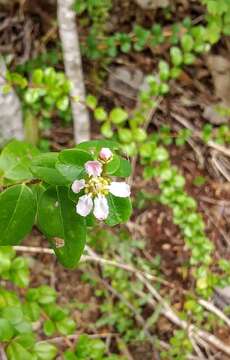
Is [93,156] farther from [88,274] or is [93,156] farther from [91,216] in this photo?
[88,274]

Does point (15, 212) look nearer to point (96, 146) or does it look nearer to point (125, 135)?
point (96, 146)

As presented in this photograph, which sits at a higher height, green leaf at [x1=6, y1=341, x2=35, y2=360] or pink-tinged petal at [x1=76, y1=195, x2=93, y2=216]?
pink-tinged petal at [x1=76, y1=195, x2=93, y2=216]

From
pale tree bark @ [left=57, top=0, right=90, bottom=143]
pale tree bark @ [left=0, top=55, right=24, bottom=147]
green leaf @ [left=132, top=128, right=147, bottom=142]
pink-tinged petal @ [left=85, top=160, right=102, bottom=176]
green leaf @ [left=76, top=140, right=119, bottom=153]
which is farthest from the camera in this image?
pale tree bark @ [left=0, top=55, right=24, bottom=147]

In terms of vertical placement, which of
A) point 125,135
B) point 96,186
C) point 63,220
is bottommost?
point 125,135

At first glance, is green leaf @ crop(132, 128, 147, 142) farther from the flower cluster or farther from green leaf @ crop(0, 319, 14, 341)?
the flower cluster

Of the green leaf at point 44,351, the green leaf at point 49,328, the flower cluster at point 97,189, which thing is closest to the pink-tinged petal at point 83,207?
the flower cluster at point 97,189

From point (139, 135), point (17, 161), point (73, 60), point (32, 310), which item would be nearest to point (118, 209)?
point (17, 161)

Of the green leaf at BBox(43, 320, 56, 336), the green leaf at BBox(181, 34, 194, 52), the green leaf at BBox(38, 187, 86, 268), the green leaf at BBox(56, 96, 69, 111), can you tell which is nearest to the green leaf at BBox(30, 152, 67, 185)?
the green leaf at BBox(38, 187, 86, 268)
